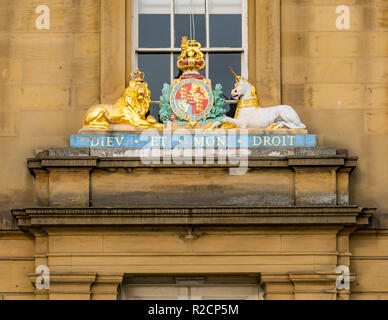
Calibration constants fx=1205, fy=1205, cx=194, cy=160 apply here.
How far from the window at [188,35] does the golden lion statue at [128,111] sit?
47 centimetres

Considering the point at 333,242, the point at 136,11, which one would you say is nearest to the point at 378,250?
the point at 333,242

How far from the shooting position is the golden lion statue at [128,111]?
1873 centimetres

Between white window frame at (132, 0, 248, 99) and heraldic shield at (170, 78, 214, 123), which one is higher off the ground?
white window frame at (132, 0, 248, 99)

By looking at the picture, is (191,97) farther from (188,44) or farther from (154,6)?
(154,6)

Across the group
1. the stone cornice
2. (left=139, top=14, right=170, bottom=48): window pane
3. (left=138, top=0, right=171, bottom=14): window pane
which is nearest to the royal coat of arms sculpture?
(left=139, top=14, right=170, bottom=48): window pane

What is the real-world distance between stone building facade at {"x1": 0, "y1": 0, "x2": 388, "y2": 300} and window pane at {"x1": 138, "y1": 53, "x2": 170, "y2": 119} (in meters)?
0.27

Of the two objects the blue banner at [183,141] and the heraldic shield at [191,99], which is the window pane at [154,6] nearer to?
the heraldic shield at [191,99]

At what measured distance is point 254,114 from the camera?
1894 centimetres

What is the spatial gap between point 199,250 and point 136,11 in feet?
13.8

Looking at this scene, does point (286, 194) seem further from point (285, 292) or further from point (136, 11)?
point (136, 11)

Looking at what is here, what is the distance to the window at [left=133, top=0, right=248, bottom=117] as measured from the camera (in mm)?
19594

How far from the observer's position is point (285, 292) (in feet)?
59.8

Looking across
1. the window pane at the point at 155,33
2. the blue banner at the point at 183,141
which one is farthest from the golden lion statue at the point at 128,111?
the window pane at the point at 155,33

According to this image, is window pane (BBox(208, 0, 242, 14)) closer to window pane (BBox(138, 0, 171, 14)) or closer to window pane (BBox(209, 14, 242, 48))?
window pane (BBox(209, 14, 242, 48))
